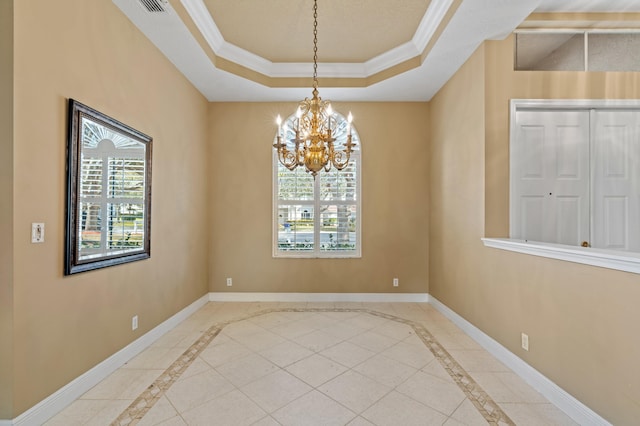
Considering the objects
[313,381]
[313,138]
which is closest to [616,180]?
[313,138]

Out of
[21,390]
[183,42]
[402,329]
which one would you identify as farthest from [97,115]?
[402,329]

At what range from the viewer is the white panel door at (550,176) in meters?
2.70

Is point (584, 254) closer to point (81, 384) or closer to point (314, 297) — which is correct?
point (314, 297)

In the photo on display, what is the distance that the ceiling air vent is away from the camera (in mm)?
2234

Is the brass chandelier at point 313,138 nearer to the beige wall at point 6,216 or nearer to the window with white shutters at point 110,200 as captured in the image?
the window with white shutters at point 110,200

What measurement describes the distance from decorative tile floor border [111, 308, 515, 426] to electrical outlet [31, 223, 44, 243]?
123 cm

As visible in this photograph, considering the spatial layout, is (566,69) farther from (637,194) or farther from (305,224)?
(305,224)

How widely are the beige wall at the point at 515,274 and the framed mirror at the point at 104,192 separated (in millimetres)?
3368

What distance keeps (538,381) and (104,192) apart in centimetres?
364

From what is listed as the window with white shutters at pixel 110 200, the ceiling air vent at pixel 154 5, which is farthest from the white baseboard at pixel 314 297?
the ceiling air vent at pixel 154 5

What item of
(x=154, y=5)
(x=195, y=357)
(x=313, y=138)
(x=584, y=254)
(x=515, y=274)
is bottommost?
(x=195, y=357)

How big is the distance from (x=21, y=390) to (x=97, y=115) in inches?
72.4

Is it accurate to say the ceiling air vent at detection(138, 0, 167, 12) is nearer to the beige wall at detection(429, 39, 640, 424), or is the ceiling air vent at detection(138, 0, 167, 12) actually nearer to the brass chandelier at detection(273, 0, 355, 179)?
the brass chandelier at detection(273, 0, 355, 179)

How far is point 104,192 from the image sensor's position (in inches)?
85.7
